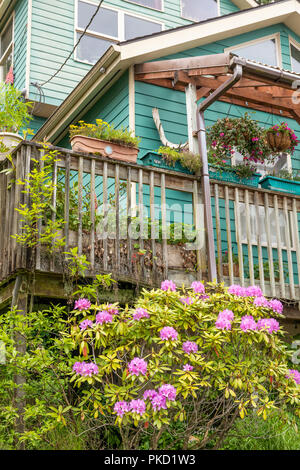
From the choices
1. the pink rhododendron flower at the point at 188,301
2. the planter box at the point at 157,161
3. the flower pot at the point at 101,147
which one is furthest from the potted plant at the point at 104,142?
the pink rhododendron flower at the point at 188,301

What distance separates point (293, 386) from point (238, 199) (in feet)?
8.09

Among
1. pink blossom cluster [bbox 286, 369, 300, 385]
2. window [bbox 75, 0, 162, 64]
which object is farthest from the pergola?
window [bbox 75, 0, 162, 64]

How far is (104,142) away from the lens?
21.6 feet

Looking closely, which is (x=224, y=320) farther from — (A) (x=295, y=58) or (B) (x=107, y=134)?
(A) (x=295, y=58)

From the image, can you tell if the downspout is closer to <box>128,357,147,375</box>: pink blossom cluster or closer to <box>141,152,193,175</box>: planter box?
<box>141,152,193,175</box>: planter box

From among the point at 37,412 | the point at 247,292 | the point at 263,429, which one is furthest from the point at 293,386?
the point at 37,412

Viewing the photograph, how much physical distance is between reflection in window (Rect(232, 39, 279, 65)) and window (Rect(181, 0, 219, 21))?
10.4 ft

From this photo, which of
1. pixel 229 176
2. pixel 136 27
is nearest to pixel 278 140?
pixel 229 176

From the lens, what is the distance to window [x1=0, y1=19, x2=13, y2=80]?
42.1 ft

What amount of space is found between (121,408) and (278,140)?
5.08 metres

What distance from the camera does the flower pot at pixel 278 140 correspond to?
25.8ft

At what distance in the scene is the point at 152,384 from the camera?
4426mm

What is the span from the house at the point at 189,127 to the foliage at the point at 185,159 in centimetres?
19
